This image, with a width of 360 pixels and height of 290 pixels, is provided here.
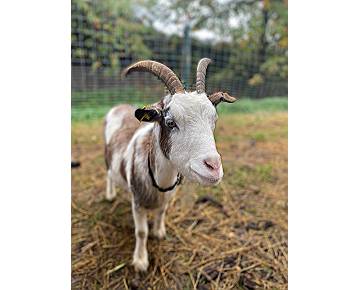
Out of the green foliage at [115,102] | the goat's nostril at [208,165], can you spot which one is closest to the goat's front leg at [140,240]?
the goat's nostril at [208,165]

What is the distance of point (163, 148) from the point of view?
145 centimetres

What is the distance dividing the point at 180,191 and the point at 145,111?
158 cm

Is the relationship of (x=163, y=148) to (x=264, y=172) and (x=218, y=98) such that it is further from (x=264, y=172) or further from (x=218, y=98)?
(x=264, y=172)

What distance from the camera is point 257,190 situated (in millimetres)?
2904

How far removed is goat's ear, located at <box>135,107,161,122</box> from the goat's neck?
0.55 ft

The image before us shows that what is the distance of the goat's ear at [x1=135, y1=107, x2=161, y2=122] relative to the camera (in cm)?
131

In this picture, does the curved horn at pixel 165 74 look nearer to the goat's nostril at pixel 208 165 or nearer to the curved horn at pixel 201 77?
the curved horn at pixel 201 77

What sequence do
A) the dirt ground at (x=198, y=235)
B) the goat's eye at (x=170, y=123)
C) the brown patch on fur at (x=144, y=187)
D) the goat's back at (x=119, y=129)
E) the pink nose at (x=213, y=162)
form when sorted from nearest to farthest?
the pink nose at (x=213, y=162), the goat's eye at (x=170, y=123), the brown patch on fur at (x=144, y=187), the dirt ground at (x=198, y=235), the goat's back at (x=119, y=129)

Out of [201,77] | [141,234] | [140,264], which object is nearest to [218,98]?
[201,77]

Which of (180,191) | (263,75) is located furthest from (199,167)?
(263,75)

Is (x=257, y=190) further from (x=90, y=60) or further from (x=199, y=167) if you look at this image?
(x=90, y=60)

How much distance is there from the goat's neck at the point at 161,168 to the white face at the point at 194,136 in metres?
0.22

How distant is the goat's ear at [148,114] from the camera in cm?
131

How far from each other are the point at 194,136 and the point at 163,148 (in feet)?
0.90
